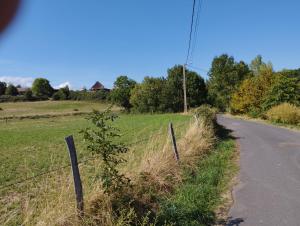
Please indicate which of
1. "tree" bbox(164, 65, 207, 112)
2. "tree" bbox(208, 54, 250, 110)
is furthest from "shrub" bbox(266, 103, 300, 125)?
"tree" bbox(208, 54, 250, 110)

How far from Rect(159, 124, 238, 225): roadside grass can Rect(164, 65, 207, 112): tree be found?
41.9 meters

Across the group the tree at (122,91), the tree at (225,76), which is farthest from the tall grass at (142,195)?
the tree at (122,91)

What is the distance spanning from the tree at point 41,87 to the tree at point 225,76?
74443 millimetres

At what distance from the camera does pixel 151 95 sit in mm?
53875

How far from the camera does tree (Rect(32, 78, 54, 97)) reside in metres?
111

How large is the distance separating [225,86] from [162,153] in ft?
158

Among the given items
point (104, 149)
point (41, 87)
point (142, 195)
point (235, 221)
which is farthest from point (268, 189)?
point (41, 87)

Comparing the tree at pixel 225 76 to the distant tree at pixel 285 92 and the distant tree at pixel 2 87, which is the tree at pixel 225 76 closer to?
the distant tree at pixel 285 92

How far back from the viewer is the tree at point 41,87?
11100 centimetres

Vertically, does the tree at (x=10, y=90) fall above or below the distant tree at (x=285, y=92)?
above

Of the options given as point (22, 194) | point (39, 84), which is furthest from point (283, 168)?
point (39, 84)

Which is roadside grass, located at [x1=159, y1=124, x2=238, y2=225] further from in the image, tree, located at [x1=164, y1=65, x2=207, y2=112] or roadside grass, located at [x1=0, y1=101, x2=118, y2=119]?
roadside grass, located at [x1=0, y1=101, x2=118, y2=119]

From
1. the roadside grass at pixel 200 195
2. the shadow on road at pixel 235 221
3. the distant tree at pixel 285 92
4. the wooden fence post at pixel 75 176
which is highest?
the distant tree at pixel 285 92

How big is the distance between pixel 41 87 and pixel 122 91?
58.1 m
